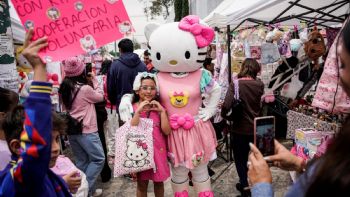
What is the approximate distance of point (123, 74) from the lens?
170 inches

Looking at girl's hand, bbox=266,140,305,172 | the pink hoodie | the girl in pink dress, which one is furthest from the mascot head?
girl's hand, bbox=266,140,305,172

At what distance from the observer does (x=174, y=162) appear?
3217mm

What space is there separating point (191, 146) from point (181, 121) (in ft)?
0.86

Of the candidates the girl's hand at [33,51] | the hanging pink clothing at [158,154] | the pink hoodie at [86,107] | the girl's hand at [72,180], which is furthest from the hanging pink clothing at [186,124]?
the girl's hand at [33,51]

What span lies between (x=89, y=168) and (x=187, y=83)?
5.29 feet

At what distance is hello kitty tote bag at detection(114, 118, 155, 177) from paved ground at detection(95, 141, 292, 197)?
1.27 meters

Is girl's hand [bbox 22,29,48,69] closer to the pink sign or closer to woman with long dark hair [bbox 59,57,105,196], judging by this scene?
the pink sign

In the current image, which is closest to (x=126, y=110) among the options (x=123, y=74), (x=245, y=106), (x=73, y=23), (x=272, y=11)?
(x=123, y=74)

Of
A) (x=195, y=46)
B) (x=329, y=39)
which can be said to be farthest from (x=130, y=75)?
(x=329, y=39)

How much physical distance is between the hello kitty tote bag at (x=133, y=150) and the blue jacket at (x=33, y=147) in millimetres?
1774

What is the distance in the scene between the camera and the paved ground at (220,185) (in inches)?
164

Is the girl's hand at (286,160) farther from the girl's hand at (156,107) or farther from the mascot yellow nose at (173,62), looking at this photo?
the mascot yellow nose at (173,62)

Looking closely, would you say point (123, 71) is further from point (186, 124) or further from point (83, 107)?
point (186, 124)

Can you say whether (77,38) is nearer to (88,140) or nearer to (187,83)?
(187,83)
